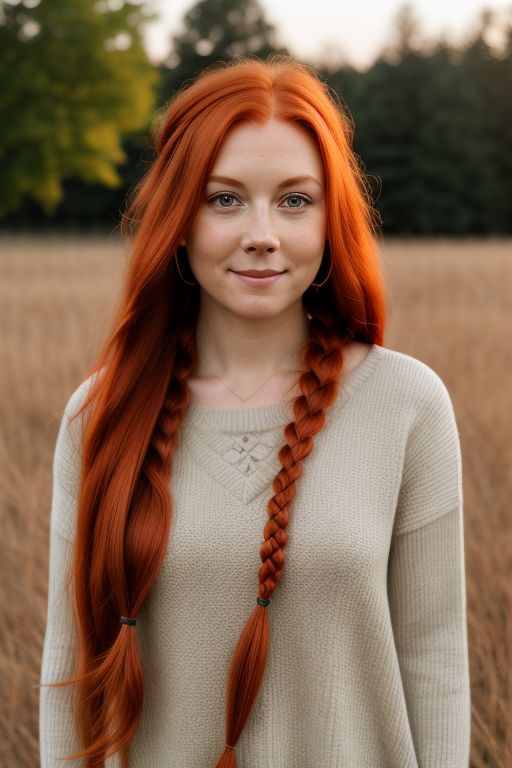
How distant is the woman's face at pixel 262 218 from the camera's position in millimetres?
1177

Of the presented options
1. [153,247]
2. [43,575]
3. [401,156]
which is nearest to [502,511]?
[43,575]

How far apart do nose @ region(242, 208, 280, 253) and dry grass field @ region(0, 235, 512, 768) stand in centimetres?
49

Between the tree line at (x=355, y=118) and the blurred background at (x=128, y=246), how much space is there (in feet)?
0.20

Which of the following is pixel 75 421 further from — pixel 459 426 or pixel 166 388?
pixel 459 426

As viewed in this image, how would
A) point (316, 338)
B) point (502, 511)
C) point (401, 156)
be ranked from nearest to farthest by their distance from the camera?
1. point (316, 338)
2. point (502, 511)
3. point (401, 156)

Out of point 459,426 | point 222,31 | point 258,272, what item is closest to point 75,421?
point 258,272

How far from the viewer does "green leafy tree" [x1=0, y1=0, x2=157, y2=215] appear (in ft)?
53.6

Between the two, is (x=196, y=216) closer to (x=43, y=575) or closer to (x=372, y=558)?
(x=372, y=558)

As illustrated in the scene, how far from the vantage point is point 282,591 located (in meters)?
1.19

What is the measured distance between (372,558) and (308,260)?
431mm

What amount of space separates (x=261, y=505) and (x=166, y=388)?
0.26m

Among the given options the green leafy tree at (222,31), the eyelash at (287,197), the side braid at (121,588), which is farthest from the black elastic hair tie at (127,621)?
the green leafy tree at (222,31)

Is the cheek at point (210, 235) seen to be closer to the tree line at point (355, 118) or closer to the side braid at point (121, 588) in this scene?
the side braid at point (121, 588)

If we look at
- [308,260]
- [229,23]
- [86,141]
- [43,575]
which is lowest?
[43,575]
